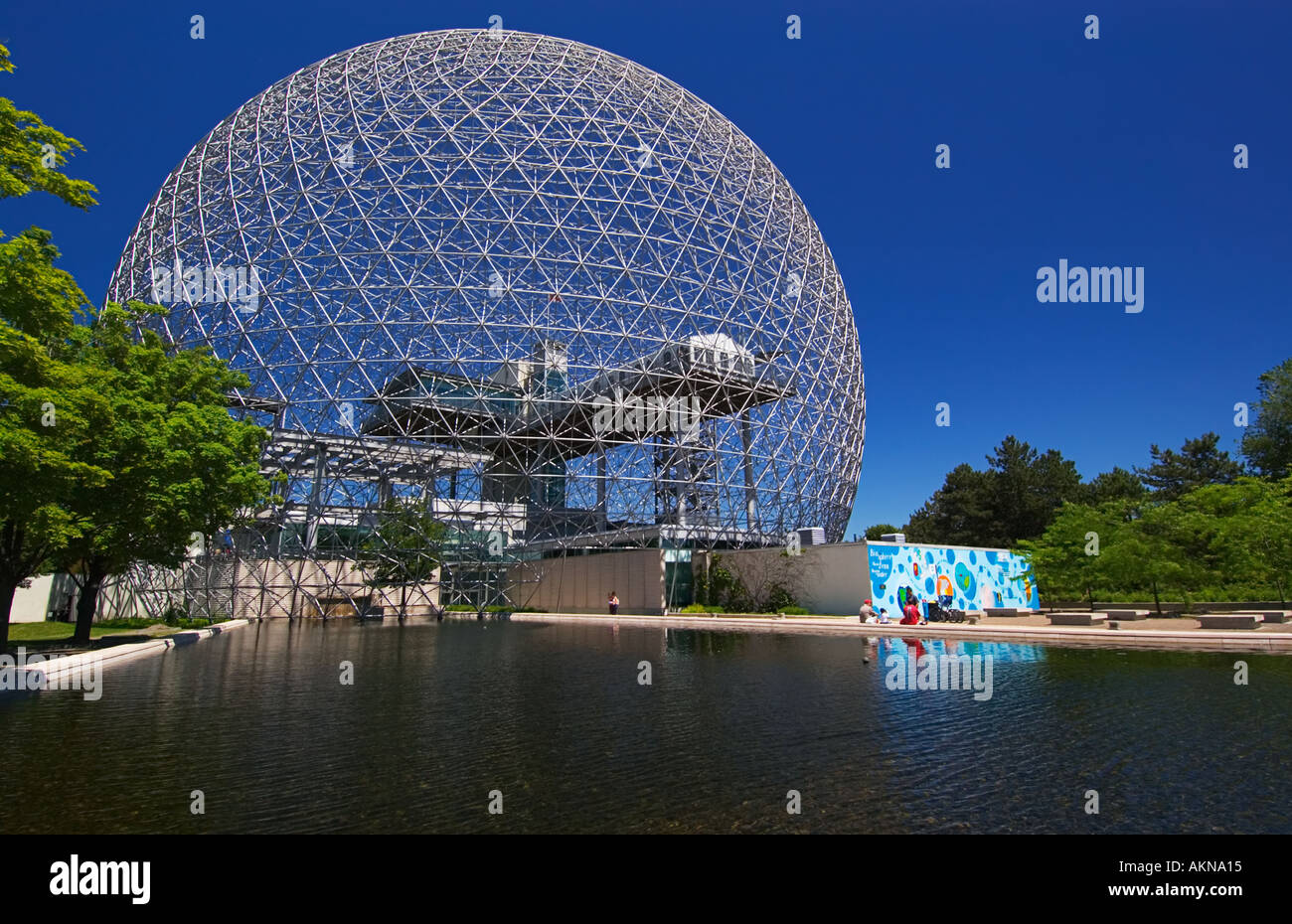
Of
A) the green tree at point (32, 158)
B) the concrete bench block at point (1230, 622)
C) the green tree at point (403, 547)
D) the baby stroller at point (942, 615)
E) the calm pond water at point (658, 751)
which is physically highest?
the green tree at point (32, 158)

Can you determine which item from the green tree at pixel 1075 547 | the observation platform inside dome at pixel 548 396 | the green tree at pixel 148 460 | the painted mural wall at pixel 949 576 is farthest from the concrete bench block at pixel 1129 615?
the green tree at pixel 148 460

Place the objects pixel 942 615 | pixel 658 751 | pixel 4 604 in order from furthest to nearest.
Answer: pixel 942 615, pixel 4 604, pixel 658 751

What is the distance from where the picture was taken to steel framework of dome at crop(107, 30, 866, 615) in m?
33.0

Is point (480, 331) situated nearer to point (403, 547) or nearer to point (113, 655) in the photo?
point (403, 547)

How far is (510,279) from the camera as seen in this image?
3297 cm

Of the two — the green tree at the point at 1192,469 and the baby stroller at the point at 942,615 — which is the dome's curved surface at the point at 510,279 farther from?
the green tree at the point at 1192,469

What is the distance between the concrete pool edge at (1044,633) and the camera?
15078 millimetres

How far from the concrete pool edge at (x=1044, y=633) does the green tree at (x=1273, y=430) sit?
31058 millimetres

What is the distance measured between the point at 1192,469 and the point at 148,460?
58083mm

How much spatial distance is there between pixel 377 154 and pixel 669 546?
72.1ft

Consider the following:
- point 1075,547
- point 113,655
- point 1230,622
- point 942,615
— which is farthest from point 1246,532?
point 113,655

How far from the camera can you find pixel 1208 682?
10664 mm
